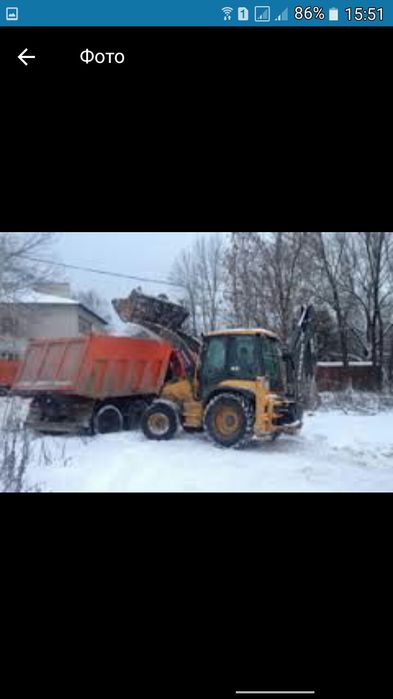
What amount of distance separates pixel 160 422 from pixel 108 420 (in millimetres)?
520

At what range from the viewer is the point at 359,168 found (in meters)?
1.33

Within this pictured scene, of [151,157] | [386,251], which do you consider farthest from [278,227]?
[386,251]

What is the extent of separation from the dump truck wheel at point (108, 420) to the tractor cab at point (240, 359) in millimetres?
903

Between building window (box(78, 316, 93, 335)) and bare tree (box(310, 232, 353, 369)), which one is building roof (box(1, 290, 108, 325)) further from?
bare tree (box(310, 232, 353, 369))

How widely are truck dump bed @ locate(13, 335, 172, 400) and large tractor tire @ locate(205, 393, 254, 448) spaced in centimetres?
123

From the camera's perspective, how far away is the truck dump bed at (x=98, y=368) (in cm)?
534

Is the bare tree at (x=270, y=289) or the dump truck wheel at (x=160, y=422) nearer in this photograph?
the bare tree at (x=270, y=289)

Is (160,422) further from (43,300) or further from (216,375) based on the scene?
(43,300)
